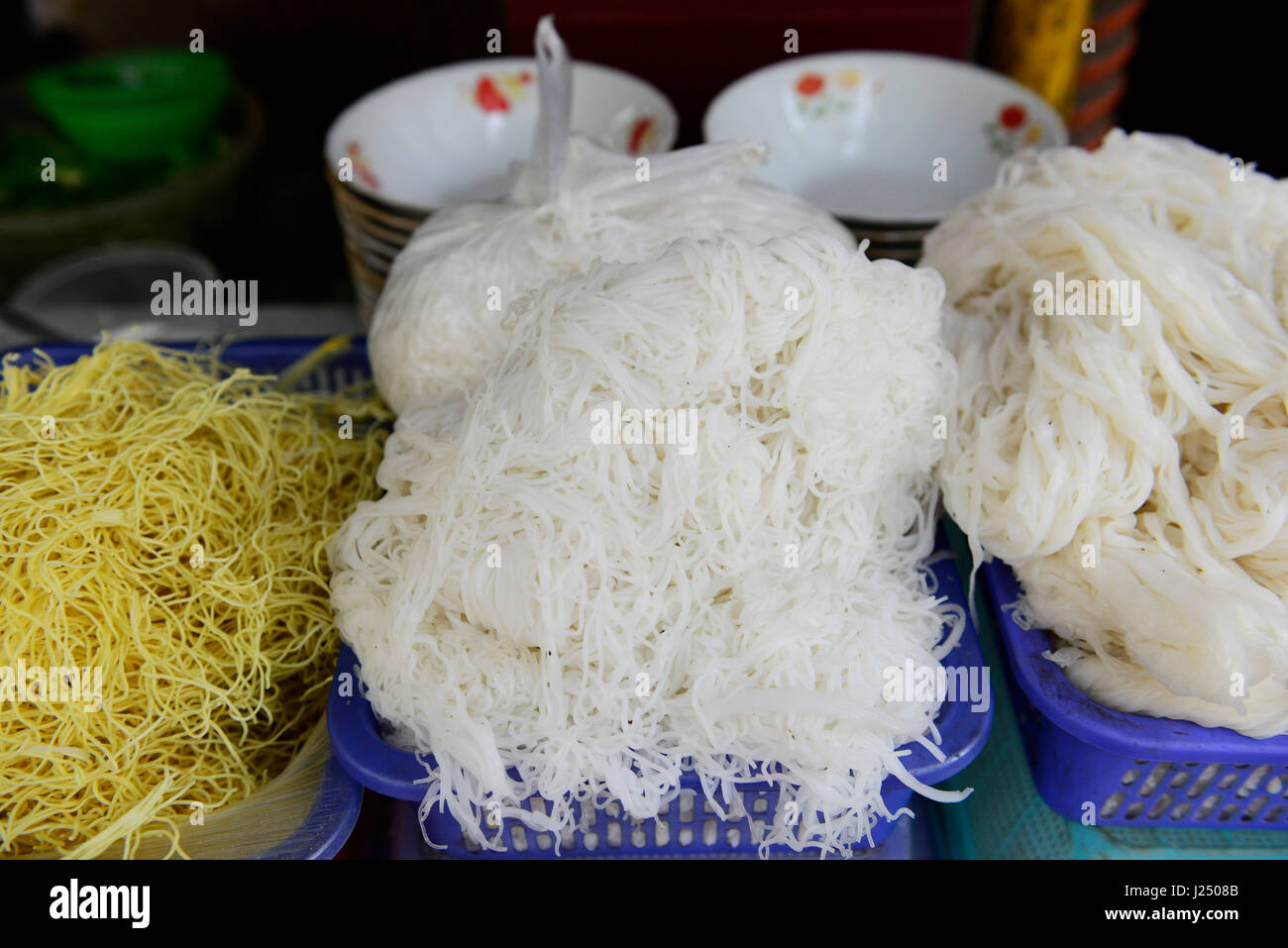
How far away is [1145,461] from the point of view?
115 centimetres

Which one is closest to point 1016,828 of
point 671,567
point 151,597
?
point 671,567

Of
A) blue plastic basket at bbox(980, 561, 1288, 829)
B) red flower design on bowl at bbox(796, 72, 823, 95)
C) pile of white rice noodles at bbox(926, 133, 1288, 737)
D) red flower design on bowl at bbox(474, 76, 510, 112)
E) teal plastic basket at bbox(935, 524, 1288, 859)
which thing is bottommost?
teal plastic basket at bbox(935, 524, 1288, 859)

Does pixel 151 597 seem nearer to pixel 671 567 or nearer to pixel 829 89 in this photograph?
pixel 671 567

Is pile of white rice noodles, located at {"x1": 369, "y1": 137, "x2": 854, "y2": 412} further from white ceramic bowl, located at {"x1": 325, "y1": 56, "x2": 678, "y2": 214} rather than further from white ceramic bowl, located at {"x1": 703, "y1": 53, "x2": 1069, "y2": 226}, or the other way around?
white ceramic bowl, located at {"x1": 703, "y1": 53, "x2": 1069, "y2": 226}

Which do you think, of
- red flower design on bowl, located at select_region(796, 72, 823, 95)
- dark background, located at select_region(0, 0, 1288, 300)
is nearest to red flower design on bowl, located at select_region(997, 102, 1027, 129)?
red flower design on bowl, located at select_region(796, 72, 823, 95)

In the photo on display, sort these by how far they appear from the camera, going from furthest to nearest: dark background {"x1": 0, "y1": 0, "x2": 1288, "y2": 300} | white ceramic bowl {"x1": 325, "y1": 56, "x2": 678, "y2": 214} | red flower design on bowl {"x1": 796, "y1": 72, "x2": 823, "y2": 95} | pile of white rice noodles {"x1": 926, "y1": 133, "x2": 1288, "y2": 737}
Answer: dark background {"x1": 0, "y1": 0, "x2": 1288, "y2": 300} → red flower design on bowl {"x1": 796, "y1": 72, "x2": 823, "y2": 95} → white ceramic bowl {"x1": 325, "y1": 56, "x2": 678, "y2": 214} → pile of white rice noodles {"x1": 926, "y1": 133, "x2": 1288, "y2": 737}

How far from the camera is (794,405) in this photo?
1138mm

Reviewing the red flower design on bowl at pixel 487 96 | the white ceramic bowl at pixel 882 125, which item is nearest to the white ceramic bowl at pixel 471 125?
the red flower design on bowl at pixel 487 96

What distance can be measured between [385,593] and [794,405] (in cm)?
56

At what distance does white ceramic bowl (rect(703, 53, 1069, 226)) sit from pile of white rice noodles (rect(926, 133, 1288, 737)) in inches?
26.5

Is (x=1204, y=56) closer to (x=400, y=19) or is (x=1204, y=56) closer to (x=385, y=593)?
(x=400, y=19)

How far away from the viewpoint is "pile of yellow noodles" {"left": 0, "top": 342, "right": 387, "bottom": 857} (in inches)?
47.9

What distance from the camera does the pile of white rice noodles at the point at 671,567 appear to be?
1.07 meters

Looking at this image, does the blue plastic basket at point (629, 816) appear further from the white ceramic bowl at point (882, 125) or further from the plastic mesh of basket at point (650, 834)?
the white ceramic bowl at point (882, 125)
